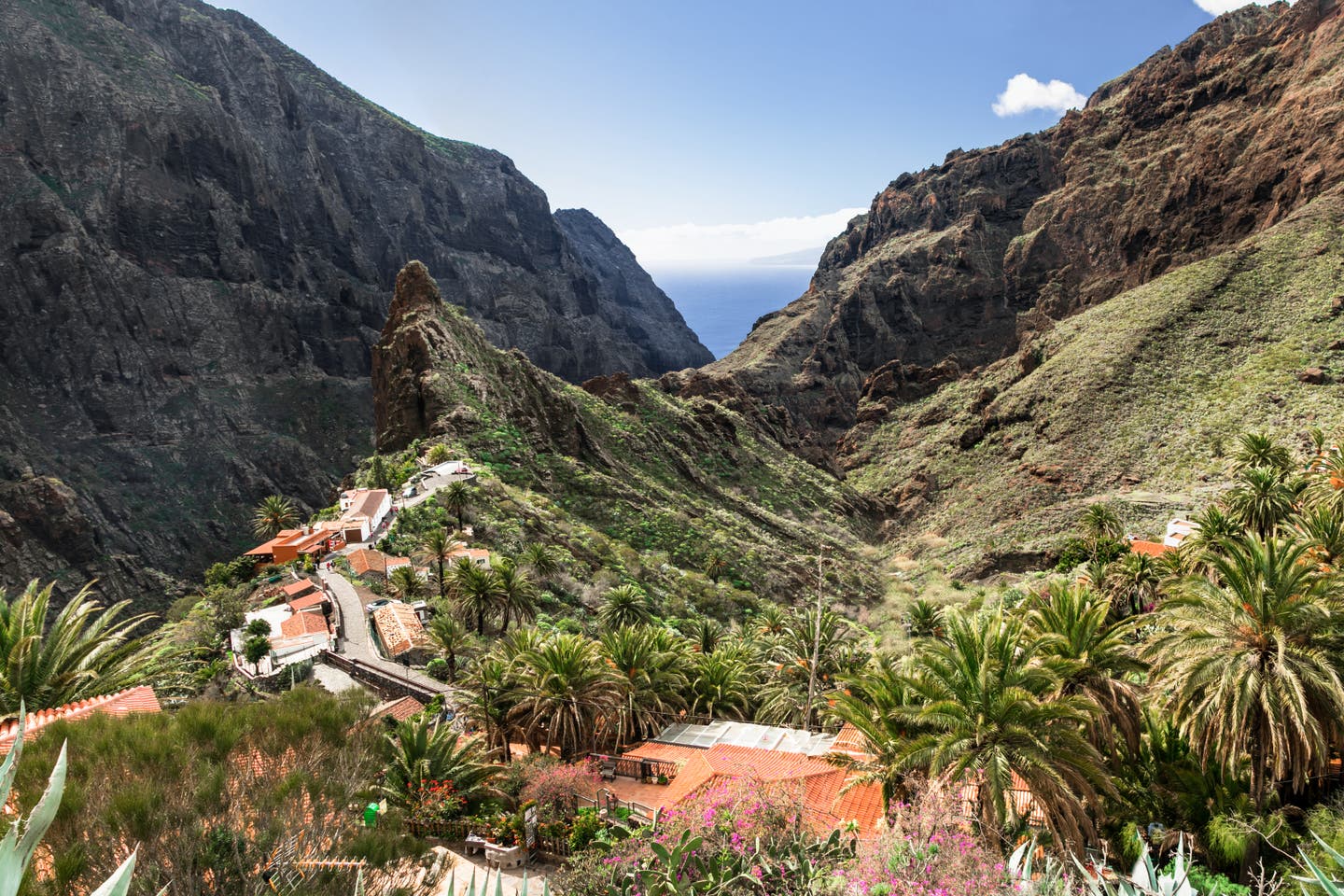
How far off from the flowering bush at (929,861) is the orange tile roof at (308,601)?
30522 millimetres

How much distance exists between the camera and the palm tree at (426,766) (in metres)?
15.4

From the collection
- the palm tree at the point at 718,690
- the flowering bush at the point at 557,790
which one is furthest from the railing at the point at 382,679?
the flowering bush at the point at 557,790

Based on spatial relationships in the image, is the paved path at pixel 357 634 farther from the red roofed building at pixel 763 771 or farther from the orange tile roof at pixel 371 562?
the red roofed building at pixel 763 771

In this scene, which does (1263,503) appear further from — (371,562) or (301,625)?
(371,562)

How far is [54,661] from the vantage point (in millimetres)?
13227

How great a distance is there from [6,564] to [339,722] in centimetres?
8336

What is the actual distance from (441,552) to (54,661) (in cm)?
2395

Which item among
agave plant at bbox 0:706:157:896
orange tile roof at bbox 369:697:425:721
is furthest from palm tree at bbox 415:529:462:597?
agave plant at bbox 0:706:157:896

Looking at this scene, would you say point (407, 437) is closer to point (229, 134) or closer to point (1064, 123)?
point (229, 134)

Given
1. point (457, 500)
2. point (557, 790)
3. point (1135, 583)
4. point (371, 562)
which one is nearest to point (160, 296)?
point (457, 500)

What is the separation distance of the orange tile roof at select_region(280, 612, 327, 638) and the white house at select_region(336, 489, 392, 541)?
11983 millimetres

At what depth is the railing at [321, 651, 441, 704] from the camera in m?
24.6

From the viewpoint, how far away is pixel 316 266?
13988 cm

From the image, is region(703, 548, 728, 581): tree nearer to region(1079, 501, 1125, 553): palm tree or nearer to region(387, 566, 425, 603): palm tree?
region(387, 566, 425, 603): palm tree
